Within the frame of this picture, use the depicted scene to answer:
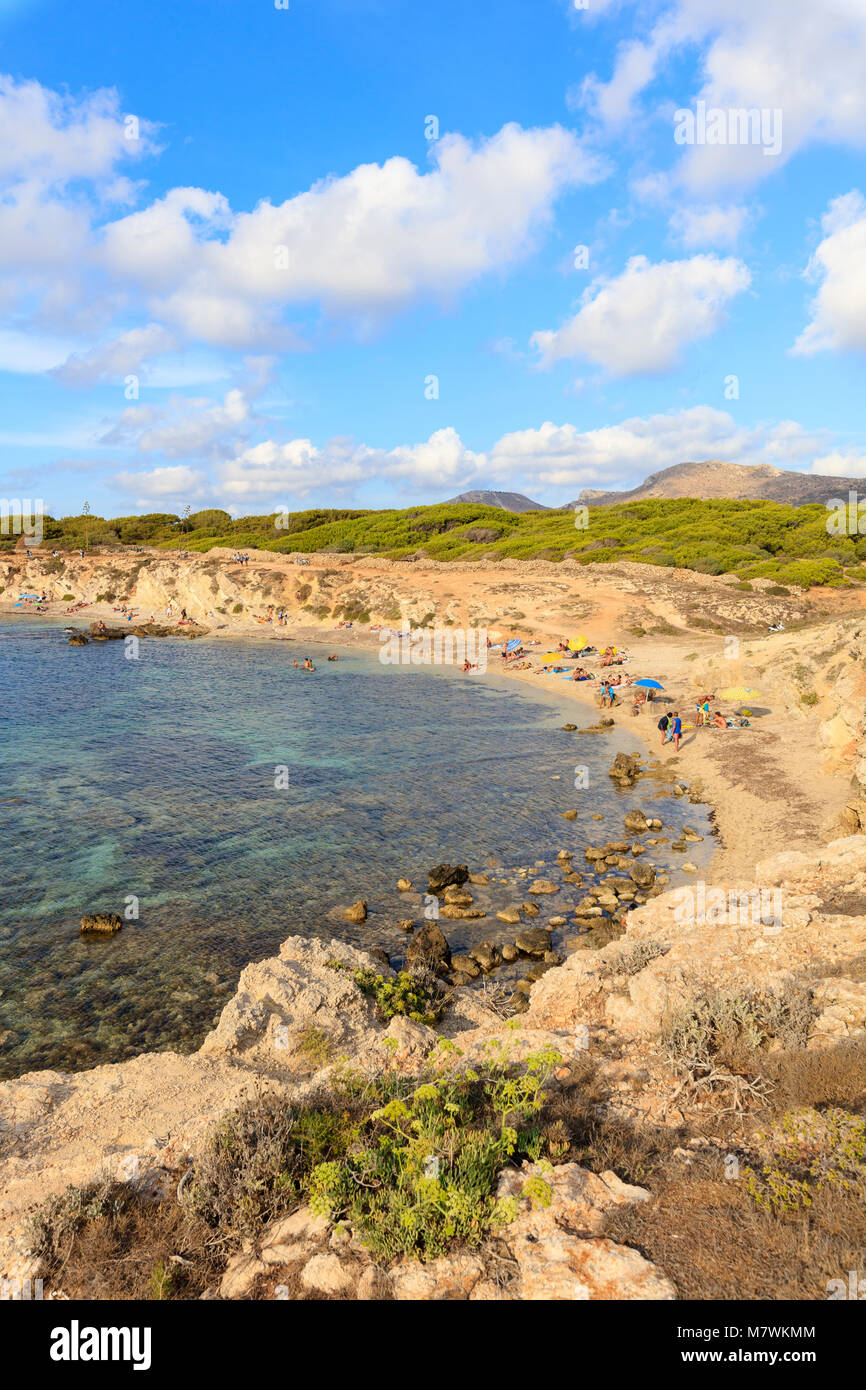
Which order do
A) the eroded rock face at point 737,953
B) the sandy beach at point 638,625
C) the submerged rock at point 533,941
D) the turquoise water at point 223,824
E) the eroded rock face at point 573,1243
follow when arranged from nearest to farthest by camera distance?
the eroded rock face at point 573,1243 → the eroded rock face at point 737,953 → the turquoise water at point 223,824 → the submerged rock at point 533,941 → the sandy beach at point 638,625

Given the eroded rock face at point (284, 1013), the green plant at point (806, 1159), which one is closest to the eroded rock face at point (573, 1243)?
the green plant at point (806, 1159)

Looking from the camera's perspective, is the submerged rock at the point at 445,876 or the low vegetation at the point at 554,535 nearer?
the submerged rock at the point at 445,876

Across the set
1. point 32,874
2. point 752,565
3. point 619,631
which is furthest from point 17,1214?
point 752,565

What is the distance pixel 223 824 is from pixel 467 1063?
17.1 meters

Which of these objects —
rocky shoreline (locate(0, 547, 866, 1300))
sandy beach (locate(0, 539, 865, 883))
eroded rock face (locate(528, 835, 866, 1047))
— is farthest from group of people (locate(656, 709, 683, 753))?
eroded rock face (locate(528, 835, 866, 1047))

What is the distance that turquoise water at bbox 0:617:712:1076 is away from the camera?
15.7 m

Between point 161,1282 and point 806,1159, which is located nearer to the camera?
point 161,1282

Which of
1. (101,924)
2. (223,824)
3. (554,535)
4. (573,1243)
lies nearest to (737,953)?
(573,1243)

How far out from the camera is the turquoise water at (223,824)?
15.7 meters

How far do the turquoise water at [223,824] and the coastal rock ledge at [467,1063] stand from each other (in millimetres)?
2248

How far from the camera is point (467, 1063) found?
1036 centimetres

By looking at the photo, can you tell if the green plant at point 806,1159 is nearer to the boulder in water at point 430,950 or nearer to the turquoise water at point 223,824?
the boulder in water at point 430,950

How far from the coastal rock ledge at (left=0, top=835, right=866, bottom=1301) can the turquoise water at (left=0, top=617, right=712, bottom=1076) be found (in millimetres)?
2248

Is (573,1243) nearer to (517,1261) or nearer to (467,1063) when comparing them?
(517,1261)
